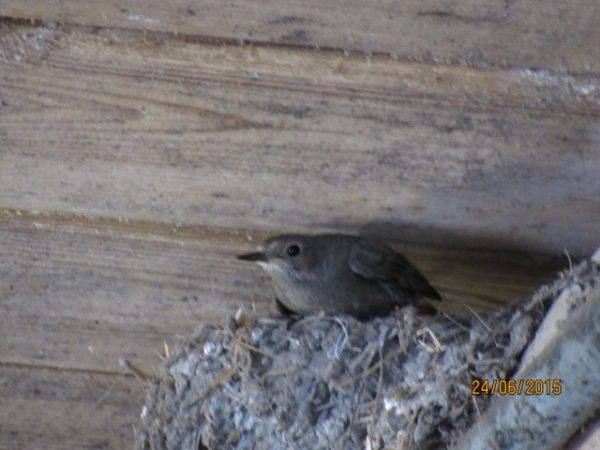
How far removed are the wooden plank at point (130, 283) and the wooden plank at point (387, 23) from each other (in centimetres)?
68

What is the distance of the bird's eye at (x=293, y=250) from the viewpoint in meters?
3.35

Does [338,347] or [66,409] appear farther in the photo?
[66,409]

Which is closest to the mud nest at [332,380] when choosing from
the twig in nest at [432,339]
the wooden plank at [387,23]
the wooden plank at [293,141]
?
the twig in nest at [432,339]

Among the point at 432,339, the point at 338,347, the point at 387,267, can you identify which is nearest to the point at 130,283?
the point at 338,347

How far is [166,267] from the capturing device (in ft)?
10.3

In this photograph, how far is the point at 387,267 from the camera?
3330mm

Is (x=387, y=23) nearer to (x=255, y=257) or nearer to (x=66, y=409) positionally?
(x=255, y=257)

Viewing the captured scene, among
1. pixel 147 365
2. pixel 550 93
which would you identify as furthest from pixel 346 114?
pixel 147 365

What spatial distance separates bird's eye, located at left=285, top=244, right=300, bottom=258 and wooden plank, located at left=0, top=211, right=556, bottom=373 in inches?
4.6

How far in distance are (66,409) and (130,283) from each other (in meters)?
0.50

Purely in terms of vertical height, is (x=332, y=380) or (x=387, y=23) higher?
(x=387, y=23)

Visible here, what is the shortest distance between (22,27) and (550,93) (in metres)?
1.19
